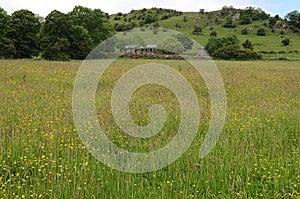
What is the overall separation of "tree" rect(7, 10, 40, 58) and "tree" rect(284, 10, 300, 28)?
113 metres

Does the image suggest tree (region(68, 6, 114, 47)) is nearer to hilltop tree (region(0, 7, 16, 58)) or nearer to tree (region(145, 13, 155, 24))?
hilltop tree (region(0, 7, 16, 58))

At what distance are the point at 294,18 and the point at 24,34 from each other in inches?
4626

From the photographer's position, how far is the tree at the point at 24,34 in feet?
147

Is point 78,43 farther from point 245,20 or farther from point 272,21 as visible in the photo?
point 272,21

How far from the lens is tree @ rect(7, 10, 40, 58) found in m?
44.7

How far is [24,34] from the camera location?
45500mm

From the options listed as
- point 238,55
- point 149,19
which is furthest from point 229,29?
point 238,55

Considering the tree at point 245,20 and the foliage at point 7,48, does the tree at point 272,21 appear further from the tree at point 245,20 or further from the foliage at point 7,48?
the foliage at point 7,48

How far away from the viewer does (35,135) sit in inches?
230

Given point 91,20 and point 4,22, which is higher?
point 91,20

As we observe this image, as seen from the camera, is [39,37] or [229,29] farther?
[229,29]

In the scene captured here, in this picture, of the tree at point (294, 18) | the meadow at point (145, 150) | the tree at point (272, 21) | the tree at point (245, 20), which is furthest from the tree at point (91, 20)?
the tree at point (294, 18)

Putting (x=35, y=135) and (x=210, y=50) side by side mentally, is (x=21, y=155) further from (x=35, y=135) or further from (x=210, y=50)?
(x=210, y=50)

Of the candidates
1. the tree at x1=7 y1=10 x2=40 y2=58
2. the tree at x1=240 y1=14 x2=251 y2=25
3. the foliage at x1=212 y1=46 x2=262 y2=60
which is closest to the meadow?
→ the tree at x1=7 y1=10 x2=40 y2=58
